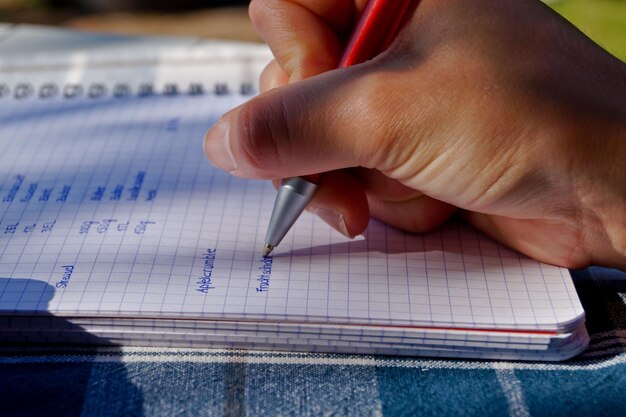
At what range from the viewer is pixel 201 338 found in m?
0.46

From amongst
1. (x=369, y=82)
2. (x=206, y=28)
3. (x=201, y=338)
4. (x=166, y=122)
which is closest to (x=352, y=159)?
(x=369, y=82)

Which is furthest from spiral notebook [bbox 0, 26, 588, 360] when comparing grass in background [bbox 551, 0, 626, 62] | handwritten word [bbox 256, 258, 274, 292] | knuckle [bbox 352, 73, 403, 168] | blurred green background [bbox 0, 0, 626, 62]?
blurred green background [bbox 0, 0, 626, 62]

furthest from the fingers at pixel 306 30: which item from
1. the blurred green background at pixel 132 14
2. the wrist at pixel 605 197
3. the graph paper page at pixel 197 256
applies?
the blurred green background at pixel 132 14

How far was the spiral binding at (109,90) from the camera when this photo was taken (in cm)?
76

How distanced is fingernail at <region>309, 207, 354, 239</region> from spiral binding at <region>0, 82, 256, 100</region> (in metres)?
0.26

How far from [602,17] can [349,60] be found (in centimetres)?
68

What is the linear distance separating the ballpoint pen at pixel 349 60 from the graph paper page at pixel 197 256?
21 millimetres

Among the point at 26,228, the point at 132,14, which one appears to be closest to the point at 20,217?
the point at 26,228

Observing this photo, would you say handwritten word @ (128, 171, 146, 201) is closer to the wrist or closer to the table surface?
the table surface

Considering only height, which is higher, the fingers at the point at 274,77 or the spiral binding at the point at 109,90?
the fingers at the point at 274,77

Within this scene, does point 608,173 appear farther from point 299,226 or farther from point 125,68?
point 125,68

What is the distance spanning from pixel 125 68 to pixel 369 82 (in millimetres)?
425

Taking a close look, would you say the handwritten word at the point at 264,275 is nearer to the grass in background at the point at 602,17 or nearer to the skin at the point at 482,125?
the skin at the point at 482,125

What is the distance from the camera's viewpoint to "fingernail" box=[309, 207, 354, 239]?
55cm
